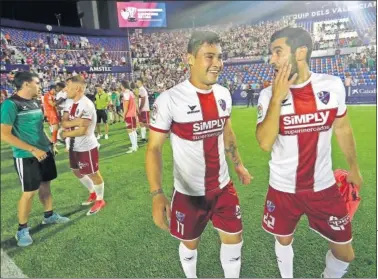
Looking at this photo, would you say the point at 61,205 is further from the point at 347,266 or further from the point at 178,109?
the point at 347,266

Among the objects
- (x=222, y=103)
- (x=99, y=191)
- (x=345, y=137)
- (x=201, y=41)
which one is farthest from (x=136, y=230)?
(x=345, y=137)

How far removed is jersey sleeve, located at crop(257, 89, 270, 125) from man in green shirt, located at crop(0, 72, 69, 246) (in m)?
1.33

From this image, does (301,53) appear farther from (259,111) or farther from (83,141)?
(83,141)

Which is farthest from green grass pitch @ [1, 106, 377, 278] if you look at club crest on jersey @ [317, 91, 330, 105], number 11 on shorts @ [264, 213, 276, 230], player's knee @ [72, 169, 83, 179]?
club crest on jersey @ [317, 91, 330, 105]

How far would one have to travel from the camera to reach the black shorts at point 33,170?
2039 millimetres

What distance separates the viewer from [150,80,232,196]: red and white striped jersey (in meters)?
1.48

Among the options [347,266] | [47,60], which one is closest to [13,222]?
[47,60]

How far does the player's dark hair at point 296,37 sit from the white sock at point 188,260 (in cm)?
118

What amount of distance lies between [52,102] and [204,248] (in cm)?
133

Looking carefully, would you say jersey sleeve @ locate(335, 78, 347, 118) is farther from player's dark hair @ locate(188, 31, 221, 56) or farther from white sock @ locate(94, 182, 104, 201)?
white sock @ locate(94, 182, 104, 201)

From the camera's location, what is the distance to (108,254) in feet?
6.44

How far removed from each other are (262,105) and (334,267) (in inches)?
38.3

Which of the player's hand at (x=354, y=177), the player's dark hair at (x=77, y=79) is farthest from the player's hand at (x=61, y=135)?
the player's hand at (x=354, y=177)

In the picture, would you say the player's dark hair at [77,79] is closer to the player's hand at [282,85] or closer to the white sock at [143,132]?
the white sock at [143,132]
